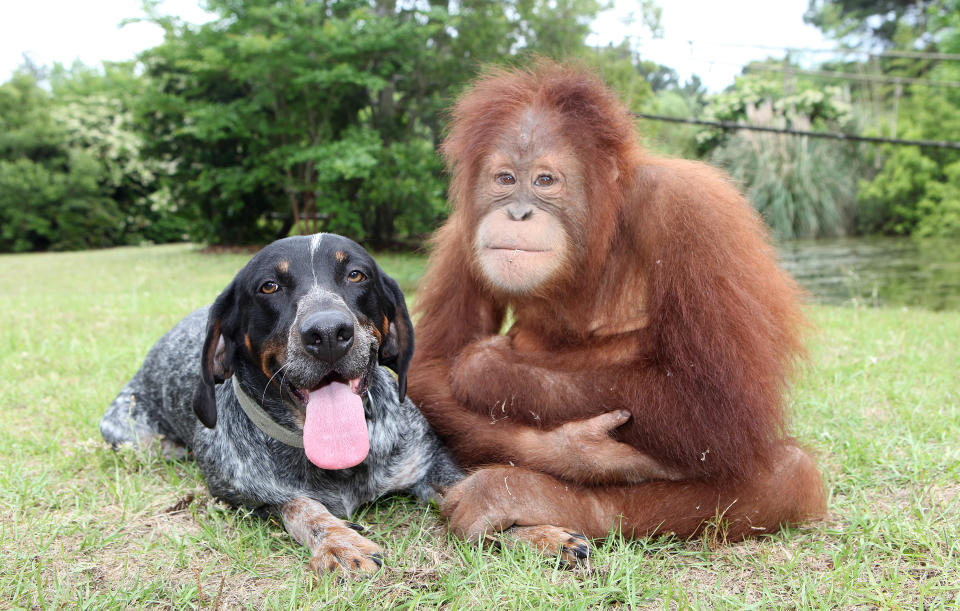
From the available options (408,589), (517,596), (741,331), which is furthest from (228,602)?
(741,331)

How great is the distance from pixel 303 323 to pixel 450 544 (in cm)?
88

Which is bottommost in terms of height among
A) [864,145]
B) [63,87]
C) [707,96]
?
[864,145]

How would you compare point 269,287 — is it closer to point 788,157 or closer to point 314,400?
point 314,400

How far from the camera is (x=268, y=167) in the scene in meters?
14.0

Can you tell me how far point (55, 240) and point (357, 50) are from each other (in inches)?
652

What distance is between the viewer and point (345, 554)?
7.60 feet

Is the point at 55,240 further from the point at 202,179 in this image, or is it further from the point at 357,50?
the point at 357,50

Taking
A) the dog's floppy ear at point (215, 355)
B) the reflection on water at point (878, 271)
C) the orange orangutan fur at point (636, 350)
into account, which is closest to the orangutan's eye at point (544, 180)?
the orange orangutan fur at point (636, 350)

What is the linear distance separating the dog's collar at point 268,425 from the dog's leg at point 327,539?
211 millimetres

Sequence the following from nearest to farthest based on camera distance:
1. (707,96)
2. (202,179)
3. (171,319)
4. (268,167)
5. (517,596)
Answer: (517,596), (171,319), (268,167), (202,179), (707,96)

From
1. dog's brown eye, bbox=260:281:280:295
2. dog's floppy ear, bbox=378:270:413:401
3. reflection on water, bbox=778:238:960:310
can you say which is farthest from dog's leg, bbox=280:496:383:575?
reflection on water, bbox=778:238:960:310

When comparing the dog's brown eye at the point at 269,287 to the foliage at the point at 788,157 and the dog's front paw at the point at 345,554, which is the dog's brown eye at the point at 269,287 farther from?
the foliage at the point at 788,157

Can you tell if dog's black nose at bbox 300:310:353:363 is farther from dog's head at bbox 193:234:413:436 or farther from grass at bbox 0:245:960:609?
grass at bbox 0:245:960:609

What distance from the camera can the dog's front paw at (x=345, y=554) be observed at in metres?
2.27
